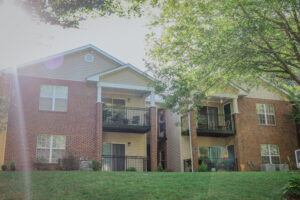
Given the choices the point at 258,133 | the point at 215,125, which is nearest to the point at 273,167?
the point at 258,133

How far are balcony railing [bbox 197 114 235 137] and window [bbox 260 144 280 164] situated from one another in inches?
103

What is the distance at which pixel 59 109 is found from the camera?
19.3 m

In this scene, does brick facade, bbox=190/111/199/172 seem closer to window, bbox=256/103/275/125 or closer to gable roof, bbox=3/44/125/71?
window, bbox=256/103/275/125

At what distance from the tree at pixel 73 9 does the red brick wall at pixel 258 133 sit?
14.1 metres

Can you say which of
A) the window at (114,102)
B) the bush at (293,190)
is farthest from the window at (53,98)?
the bush at (293,190)

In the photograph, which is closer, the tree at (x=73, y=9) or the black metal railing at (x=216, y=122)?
the tree at (x=73, y=9)

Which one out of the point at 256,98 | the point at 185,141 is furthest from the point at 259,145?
the point at 185,141

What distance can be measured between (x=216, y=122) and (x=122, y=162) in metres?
7.78

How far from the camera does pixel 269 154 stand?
23.2 metres

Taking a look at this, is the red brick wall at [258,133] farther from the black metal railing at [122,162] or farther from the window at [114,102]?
the window at [114,102]

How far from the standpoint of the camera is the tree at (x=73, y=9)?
443 inches

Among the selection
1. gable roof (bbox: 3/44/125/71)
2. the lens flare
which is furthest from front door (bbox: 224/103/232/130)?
the lens flare

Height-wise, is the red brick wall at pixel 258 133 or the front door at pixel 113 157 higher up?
the red brick wall at pixel 258 133

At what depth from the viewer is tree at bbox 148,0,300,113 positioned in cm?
1141
